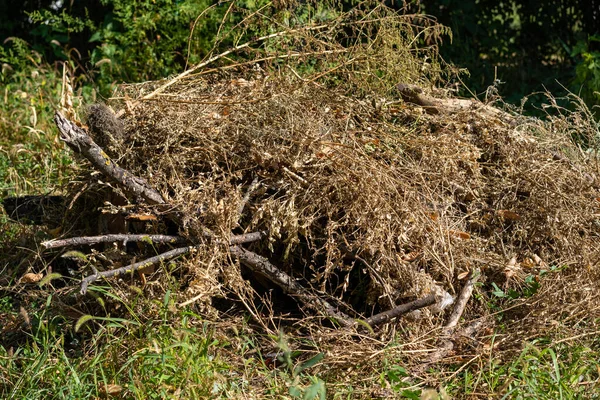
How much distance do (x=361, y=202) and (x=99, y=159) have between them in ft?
3.76

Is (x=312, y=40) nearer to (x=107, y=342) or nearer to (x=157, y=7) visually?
(x=107, y=342)

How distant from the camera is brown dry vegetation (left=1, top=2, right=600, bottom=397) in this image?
3320 millimetres

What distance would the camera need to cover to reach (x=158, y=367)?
2828 millimetres

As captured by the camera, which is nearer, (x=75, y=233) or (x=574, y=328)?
(x=574, y=328)

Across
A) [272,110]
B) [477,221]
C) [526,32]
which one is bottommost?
[526,32]

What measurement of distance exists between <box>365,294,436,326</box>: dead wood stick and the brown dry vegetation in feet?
0.16

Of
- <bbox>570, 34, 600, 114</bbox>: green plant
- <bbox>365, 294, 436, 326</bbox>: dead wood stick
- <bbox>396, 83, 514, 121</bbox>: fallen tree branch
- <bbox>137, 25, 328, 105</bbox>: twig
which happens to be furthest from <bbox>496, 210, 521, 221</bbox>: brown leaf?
<bbox>570, 34, 600, 114</bbox>: green plant

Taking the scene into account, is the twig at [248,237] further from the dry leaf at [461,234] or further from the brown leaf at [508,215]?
the brown leaf at [508,215]

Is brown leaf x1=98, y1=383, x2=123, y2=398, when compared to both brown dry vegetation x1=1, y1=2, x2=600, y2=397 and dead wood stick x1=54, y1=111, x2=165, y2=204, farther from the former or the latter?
dead wood stick x1=54, y1=111, x2=165, y2=204

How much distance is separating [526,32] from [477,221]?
4949 mm

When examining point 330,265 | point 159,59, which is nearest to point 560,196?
point 330,265

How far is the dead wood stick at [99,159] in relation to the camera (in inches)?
127

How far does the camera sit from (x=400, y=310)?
3250 millimetres

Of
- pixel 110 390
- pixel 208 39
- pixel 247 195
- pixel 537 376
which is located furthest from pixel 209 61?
pixel 208 39
